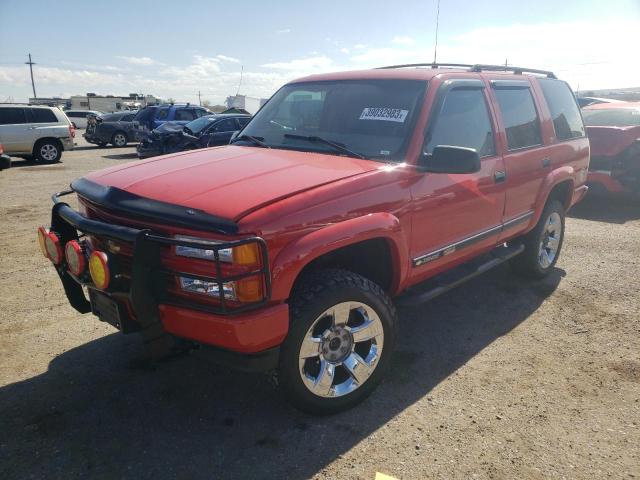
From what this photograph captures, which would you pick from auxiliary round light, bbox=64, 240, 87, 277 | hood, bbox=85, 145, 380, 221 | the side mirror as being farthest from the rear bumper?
the side mirror

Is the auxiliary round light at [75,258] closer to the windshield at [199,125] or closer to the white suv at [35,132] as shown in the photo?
the windshield at [199,125]

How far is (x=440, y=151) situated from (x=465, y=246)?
95 centimetres

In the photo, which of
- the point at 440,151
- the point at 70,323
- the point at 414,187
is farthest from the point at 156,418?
the point at 440,151

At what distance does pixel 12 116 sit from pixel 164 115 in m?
4.75

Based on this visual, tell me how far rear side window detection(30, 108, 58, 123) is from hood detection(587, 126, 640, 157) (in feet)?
47.9

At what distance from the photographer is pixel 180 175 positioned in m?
2.91

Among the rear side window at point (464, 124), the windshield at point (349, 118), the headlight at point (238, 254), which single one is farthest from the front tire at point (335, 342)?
the rear side window at point (464, 124)

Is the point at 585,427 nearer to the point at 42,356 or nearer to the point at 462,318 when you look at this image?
the point at 462,318

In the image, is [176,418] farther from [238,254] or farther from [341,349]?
[238,254]

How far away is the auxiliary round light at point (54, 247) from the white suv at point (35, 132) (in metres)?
13.7

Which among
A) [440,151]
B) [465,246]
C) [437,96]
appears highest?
[437,96]

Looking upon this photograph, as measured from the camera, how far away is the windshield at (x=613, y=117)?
28.4 feet

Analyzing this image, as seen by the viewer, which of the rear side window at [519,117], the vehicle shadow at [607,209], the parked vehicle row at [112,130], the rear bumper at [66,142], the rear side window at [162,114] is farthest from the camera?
the parked vehicle row at [112,130]

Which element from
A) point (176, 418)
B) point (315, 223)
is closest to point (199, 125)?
point (176, 418)
